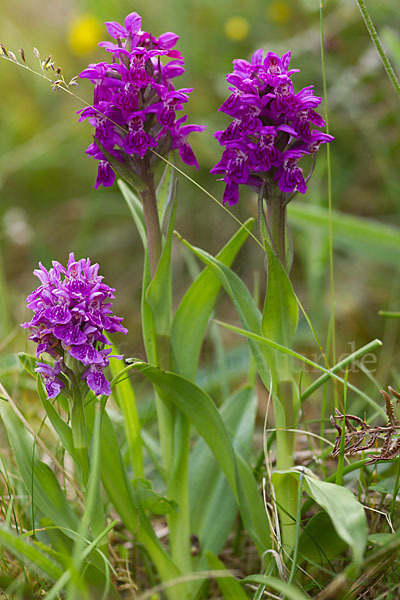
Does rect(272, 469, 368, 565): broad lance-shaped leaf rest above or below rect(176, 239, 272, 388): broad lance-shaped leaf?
below

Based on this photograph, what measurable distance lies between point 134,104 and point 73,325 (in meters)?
0.58

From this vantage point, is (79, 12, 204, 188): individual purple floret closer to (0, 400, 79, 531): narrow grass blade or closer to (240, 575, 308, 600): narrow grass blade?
(0, 400, 79, 531): narrow grass blade

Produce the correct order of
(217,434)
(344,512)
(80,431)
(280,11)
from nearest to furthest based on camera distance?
(344,512)
(80,431)
(217,434)
(280,11)

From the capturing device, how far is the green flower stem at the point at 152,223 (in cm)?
170

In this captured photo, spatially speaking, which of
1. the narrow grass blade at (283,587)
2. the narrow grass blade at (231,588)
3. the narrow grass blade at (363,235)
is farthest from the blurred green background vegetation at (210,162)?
the narrow grass blade at (283,587)

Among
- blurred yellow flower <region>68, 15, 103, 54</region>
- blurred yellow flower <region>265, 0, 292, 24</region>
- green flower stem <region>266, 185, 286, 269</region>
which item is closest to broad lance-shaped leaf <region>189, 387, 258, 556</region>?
green flower stem <region>266, 185, 286, 269</region>

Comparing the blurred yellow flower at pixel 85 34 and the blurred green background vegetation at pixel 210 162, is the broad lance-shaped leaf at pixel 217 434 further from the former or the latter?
the blurred yellow flower at pixel 85 34

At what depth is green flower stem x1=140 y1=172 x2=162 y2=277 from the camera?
1.70 m

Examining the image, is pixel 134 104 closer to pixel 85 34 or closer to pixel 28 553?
pixel 28 553

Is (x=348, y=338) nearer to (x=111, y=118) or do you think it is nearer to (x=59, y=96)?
(x=111, y=118)

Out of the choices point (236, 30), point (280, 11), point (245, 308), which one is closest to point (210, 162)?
point (236, 30)

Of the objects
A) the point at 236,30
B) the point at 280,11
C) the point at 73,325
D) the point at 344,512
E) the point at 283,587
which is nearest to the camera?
the point at 283,587

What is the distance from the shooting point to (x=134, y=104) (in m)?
1.55

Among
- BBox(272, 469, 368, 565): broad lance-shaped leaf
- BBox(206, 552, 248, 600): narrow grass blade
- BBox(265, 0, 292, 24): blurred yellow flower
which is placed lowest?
BBox(206, 552, 248, 600): narrow grass blade
